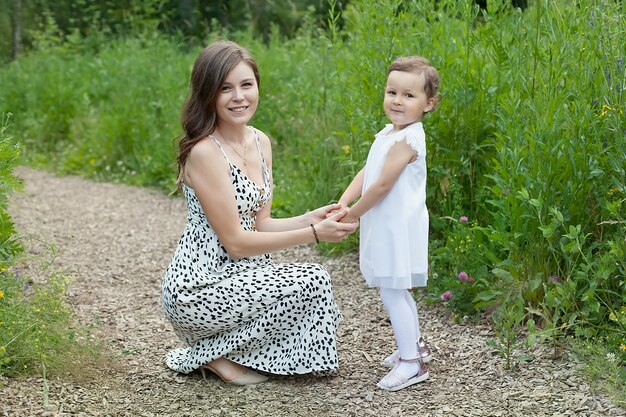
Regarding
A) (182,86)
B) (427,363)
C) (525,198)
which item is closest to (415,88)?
(525,198)

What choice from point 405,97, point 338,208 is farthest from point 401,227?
point 405,97

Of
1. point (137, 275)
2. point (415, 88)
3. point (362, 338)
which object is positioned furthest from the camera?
point (137, 275)

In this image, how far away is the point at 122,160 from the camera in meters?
8.33

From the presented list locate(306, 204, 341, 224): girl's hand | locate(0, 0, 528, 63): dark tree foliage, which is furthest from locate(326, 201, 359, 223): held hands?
locate(0, 0, 528, 63): dark tree foliage

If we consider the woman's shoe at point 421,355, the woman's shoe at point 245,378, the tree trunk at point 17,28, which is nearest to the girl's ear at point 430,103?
the woman's shoe at point 421,355

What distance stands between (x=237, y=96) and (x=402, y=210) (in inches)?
32.0

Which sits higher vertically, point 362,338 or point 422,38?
point 422,38

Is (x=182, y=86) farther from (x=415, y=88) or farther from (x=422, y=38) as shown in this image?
(x=415, y=88)

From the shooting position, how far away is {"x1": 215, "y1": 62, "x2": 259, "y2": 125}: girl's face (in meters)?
3.56

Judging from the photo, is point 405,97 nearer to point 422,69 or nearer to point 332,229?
point 422,69

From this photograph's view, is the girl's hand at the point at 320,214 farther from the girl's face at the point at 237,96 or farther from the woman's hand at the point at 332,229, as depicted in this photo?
the girl's face at the point at 237,96

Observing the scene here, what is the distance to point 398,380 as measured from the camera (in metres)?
3.51

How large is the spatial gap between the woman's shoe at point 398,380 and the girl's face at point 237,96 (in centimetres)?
119

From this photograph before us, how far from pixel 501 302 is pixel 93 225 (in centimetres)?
359
